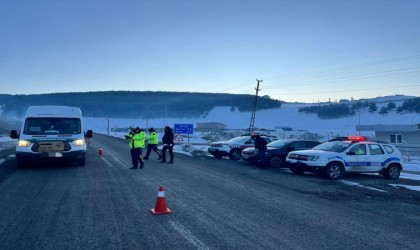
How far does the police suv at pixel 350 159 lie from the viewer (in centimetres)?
1436

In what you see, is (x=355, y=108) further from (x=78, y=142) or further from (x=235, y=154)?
(x=78, y=142)

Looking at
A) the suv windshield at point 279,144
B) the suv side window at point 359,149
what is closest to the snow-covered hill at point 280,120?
the suv windshield at point 279,144

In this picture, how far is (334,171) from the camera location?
47.2 ft

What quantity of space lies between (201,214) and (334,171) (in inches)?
340

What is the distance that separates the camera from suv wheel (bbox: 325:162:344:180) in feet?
46.7

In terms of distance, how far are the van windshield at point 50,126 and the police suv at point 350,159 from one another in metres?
9.25

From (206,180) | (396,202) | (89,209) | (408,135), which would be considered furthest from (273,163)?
(408,135)

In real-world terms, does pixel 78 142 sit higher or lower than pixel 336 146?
lower

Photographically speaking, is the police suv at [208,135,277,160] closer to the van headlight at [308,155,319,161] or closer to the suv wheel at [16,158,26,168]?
the van headlight at [308,155,319,161]

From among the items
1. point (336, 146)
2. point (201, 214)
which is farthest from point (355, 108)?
point (201, 214)

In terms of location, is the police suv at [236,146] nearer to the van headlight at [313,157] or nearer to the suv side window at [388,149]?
the van headlight at [313,157]

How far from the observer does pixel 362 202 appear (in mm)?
9508

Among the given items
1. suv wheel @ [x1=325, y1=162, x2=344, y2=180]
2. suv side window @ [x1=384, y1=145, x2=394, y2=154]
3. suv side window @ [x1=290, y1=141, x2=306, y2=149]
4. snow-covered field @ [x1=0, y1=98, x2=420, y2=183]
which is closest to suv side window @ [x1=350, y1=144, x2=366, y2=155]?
suv wheel @ [x1=325, y1=162, x2=344, y2=180]

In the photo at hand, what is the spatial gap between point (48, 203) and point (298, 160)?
10.1m
